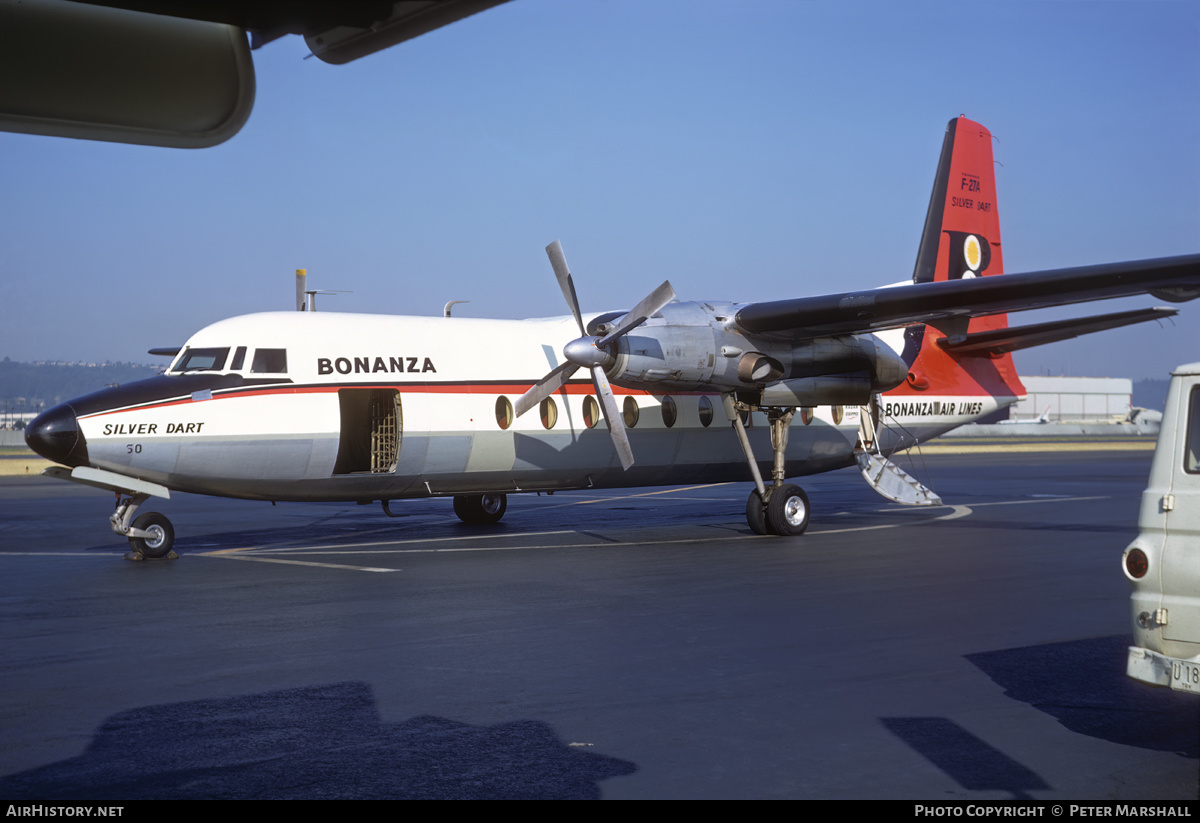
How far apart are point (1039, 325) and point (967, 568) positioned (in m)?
8.16

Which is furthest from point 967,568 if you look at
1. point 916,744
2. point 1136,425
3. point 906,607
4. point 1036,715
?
point 1136,425

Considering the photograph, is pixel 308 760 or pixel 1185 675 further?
pixel 308 760

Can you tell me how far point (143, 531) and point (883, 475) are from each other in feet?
44.1

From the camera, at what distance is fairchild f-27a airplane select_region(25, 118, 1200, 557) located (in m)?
14.5

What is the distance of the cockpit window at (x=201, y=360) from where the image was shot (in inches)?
600

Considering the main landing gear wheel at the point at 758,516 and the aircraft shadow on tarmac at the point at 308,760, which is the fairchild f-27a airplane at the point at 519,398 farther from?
the aircraft shadow on tarmac at the point at 308,760

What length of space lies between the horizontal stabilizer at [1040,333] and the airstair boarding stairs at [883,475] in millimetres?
2562

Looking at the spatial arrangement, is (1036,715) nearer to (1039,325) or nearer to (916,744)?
(916,744)

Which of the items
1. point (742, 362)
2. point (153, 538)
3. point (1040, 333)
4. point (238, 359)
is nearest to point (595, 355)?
point (742, 362)

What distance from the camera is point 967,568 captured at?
13.7 metres

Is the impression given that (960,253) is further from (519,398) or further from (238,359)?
(238,359)

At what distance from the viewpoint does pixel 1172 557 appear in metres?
5.96

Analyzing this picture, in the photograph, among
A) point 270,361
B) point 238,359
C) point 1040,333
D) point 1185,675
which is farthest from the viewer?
point 1040,333

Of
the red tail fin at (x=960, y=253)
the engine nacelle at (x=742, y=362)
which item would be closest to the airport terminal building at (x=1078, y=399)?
the red tail fin at (x=960, y=253)
